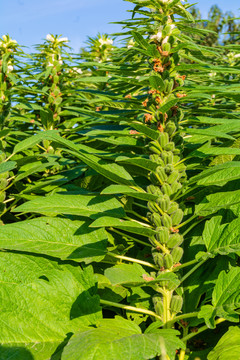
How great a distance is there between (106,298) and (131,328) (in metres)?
0.27

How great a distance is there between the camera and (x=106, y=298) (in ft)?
5.12

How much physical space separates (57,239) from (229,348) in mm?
732

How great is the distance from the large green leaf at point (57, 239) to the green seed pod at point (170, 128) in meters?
0.49

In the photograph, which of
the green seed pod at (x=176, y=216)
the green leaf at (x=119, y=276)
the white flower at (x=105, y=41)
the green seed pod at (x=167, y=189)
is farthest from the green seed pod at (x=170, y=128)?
the white flower at (x=105, y=41)

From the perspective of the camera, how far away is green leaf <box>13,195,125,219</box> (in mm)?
1394

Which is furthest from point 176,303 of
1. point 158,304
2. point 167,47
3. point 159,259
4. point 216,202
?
point 167,47

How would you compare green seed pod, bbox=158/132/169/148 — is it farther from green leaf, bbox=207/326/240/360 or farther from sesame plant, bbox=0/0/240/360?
green leaf, bbox=207/326/240/360

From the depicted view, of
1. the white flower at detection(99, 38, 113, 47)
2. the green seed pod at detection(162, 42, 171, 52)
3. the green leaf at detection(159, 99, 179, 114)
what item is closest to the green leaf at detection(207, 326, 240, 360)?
the green leaf at detection(159, 99, 179, 114)

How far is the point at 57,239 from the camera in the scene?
1.46 metres

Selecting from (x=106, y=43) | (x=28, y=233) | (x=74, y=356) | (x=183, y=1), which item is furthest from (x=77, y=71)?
(x=74, y=356)

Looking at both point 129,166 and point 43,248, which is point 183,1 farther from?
point 43,248

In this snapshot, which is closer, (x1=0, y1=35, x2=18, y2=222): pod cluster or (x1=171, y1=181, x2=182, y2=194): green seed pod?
(x1=171, y1=181, x2=182, y2=194): green seed pod

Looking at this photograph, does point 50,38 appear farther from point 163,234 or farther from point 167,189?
point 163,234

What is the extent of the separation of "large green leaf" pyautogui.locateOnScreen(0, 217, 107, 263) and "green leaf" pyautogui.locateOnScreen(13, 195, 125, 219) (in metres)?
0.07
